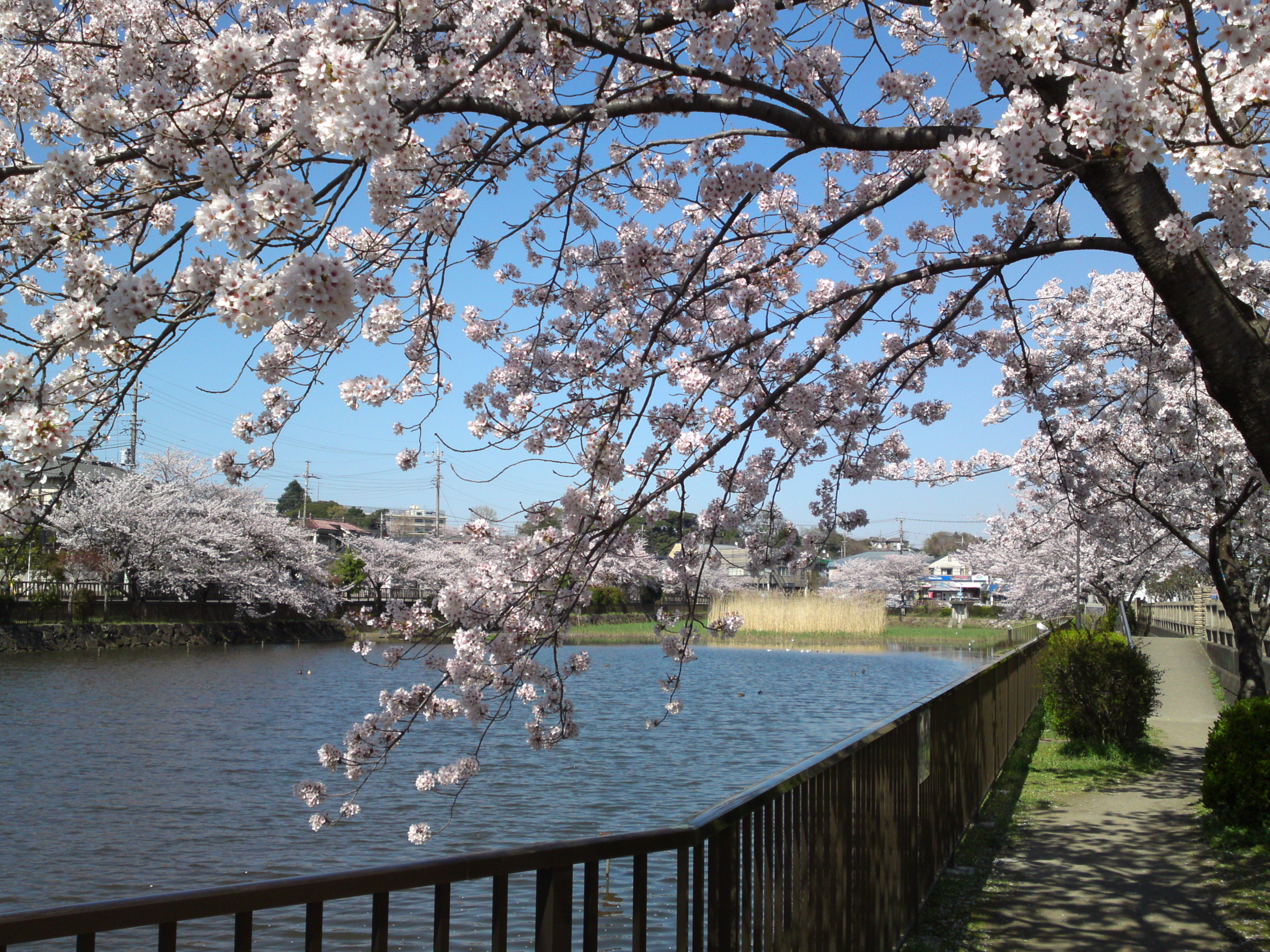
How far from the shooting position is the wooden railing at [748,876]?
177 centimetres

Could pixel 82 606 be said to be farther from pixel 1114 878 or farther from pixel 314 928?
pixel 314 928

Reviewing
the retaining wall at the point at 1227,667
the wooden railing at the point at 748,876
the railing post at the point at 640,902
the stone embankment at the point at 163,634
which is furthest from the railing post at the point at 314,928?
the stone embankment at the point at 163,634

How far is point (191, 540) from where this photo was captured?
120 feet

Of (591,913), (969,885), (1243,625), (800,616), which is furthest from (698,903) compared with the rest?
(800,616)

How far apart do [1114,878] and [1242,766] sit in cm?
172

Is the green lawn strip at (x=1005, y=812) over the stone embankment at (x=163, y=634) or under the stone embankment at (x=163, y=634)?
over

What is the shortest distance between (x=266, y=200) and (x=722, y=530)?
3.66 m

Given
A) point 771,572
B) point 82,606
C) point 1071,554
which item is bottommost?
point 82,606

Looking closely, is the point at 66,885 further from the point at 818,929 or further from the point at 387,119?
the point at 387,119

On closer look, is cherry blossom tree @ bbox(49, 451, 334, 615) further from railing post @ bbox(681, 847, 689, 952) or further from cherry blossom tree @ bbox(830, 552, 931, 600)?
cherry blossom tree @ bbox(830, 552, 931, 600)

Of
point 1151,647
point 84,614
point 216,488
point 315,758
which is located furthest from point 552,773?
point 216,488

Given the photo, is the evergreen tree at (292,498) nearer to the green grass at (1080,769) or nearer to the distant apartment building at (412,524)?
the distant apartment building at (412,524)

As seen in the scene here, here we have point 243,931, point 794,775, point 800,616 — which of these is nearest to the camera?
point 243,931

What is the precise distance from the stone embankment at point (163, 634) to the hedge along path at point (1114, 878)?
30.6 meters
